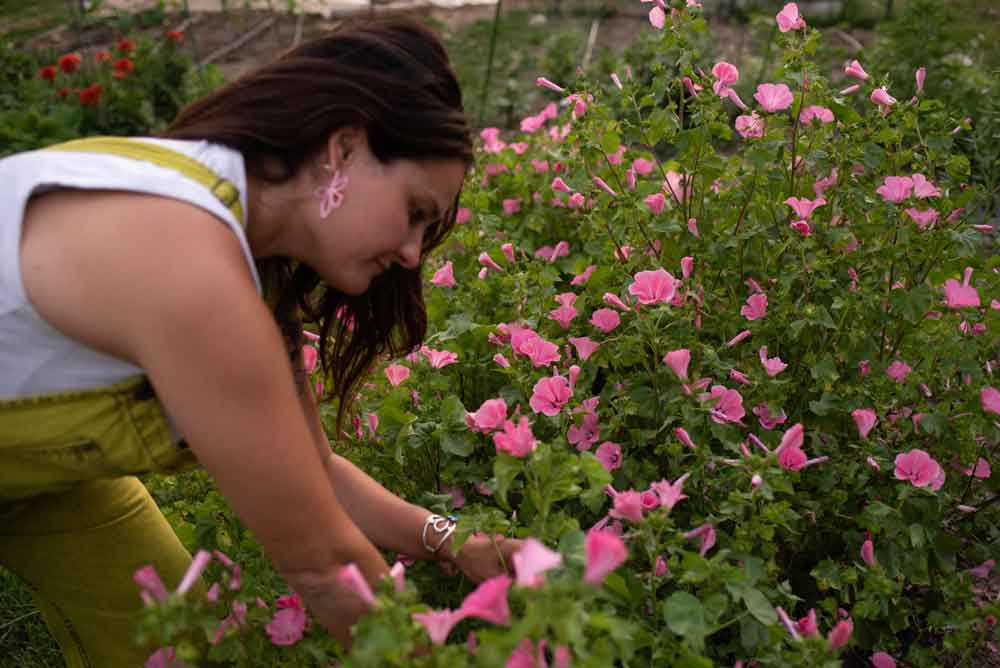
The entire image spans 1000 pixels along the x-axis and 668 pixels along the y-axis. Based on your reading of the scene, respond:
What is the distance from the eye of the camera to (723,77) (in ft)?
6.28

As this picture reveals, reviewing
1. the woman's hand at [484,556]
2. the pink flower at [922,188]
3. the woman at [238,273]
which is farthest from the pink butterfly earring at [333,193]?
the pink flower at [922,188]

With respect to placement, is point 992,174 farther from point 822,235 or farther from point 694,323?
point 694,323

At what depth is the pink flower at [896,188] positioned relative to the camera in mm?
1865

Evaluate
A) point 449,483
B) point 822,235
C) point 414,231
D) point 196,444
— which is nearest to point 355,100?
point 414,231

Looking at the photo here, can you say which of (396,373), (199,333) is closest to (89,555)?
(396,373)

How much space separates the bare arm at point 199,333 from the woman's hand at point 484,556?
0.83 ft

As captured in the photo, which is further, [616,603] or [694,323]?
[694,323]

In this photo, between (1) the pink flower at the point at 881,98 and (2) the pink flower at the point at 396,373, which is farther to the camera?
(2) the pink flower at the point at 396,373

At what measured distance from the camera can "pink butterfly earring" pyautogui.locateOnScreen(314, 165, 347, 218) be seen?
1511 millimetres

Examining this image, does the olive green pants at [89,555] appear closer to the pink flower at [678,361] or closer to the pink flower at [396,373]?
the pink flower at [396,373]

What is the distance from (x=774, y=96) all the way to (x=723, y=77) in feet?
0.33

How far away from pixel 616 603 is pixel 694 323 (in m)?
0.63

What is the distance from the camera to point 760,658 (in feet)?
5.05

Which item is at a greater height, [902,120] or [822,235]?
[902,120]
